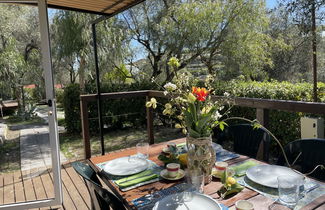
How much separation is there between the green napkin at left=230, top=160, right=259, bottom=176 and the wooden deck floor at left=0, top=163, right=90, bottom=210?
1543 mm

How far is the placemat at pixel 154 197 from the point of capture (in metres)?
1.08

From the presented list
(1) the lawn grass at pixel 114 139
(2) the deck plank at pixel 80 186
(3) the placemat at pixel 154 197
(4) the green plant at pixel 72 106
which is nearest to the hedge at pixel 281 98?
(1) the lawn grass at pixel 114 139

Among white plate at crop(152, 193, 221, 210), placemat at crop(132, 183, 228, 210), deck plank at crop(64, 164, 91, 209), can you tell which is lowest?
deck plank at crop(64, 164, 91, 209)

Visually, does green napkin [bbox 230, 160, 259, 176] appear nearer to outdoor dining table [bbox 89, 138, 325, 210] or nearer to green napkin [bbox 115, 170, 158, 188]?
outdoor dining table [bbox 89, 138, 325, 210]

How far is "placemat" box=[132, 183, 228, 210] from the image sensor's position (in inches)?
42.5

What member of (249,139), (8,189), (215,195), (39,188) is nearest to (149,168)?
(215,195)

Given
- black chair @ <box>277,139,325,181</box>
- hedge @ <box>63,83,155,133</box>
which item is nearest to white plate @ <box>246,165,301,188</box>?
black chair @ <box>277,139,325,181</box>

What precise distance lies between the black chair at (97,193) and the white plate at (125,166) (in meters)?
0.10

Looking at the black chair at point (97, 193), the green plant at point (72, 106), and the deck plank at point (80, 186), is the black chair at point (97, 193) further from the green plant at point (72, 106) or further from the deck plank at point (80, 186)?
the green plant at point (72, 106)

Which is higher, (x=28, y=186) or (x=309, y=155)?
(x=309, y=155)

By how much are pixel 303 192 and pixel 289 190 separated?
0.17 metres

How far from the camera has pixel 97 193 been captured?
3.99 feet

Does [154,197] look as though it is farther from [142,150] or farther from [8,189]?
[8,189]

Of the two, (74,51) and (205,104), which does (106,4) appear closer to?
(205,104)
